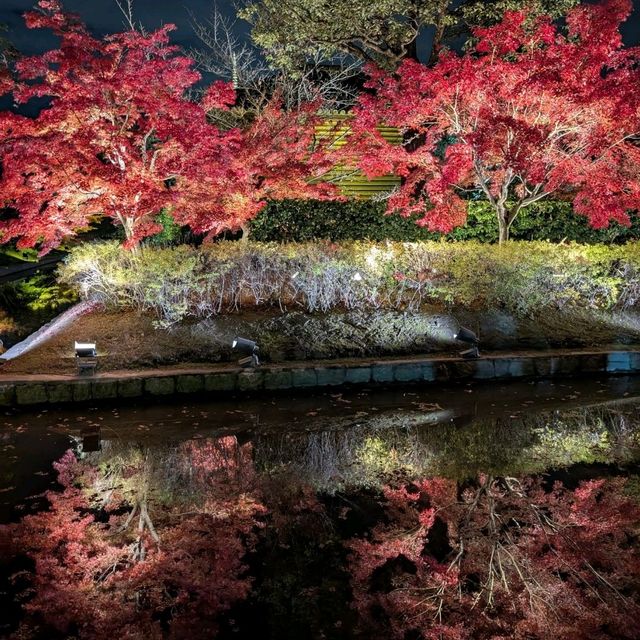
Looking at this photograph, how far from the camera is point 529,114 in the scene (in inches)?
450

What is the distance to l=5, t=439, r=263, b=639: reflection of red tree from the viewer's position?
376 cm

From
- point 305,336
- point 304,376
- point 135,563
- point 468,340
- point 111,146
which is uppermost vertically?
point 111,146

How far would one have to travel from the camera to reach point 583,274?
11609 millimetres

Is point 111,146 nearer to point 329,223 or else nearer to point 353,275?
point 353,275

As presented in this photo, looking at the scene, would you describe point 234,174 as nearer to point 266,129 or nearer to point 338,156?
point 266,129

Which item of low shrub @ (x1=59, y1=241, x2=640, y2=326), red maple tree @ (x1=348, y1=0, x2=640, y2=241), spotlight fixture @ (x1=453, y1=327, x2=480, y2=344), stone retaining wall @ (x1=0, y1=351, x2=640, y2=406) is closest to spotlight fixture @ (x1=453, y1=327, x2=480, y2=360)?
spotlight fixture @ (x1=453, y1=327, x2=480, y2=344)

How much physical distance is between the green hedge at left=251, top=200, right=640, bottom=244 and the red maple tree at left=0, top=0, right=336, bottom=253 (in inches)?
129

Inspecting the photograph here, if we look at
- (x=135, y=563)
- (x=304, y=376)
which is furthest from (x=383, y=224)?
(x=135, y=563)

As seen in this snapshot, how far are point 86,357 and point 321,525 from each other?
5.16m

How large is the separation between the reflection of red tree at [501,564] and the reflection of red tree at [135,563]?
0.88 meters

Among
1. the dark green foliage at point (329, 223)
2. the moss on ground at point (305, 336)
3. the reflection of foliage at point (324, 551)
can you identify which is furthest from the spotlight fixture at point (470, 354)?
the dark green foliage at point (329, 223)

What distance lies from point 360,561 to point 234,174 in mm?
7998

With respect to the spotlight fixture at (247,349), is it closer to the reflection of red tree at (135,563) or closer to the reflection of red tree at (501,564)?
the reflection of red tree at (135,563)

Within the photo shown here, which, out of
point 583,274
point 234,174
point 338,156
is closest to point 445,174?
point 338,156
